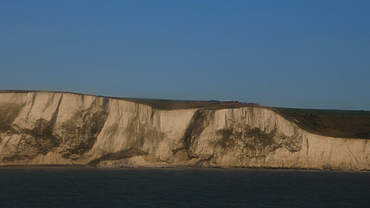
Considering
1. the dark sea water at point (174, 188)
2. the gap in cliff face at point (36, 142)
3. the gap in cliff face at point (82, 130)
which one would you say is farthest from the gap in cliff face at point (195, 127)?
the gap in cliff face at point (36, 142)

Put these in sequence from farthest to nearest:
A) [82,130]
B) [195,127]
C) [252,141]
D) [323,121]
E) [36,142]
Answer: [323,121]
[252,141]
[195,127]
[82,130]
[36,142]

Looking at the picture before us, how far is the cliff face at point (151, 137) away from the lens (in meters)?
43.1

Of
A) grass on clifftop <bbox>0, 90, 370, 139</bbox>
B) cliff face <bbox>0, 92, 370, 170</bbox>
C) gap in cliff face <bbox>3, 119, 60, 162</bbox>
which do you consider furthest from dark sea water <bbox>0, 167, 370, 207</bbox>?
grass on clifftop <bbox>0, 90, 370, 139</bbox>

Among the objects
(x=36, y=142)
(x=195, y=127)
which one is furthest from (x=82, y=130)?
(x=195, y=127)

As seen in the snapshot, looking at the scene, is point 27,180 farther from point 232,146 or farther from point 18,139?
point 232,146

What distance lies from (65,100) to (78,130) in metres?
3.69

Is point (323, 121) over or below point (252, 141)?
over

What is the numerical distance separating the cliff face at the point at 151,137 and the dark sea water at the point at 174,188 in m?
3.33

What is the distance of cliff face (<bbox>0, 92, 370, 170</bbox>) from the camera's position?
43062 millimetres

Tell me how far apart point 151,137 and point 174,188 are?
16.0 meters

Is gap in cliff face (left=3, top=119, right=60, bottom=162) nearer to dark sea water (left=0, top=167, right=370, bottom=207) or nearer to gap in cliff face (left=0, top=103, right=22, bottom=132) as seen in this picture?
gap in cliff face (left=0, top=103, right=22, bottom=132)

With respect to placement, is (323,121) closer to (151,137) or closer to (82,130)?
(151,137)

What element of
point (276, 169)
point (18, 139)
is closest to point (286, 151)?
point (276, 169)

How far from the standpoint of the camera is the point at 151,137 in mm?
46031
